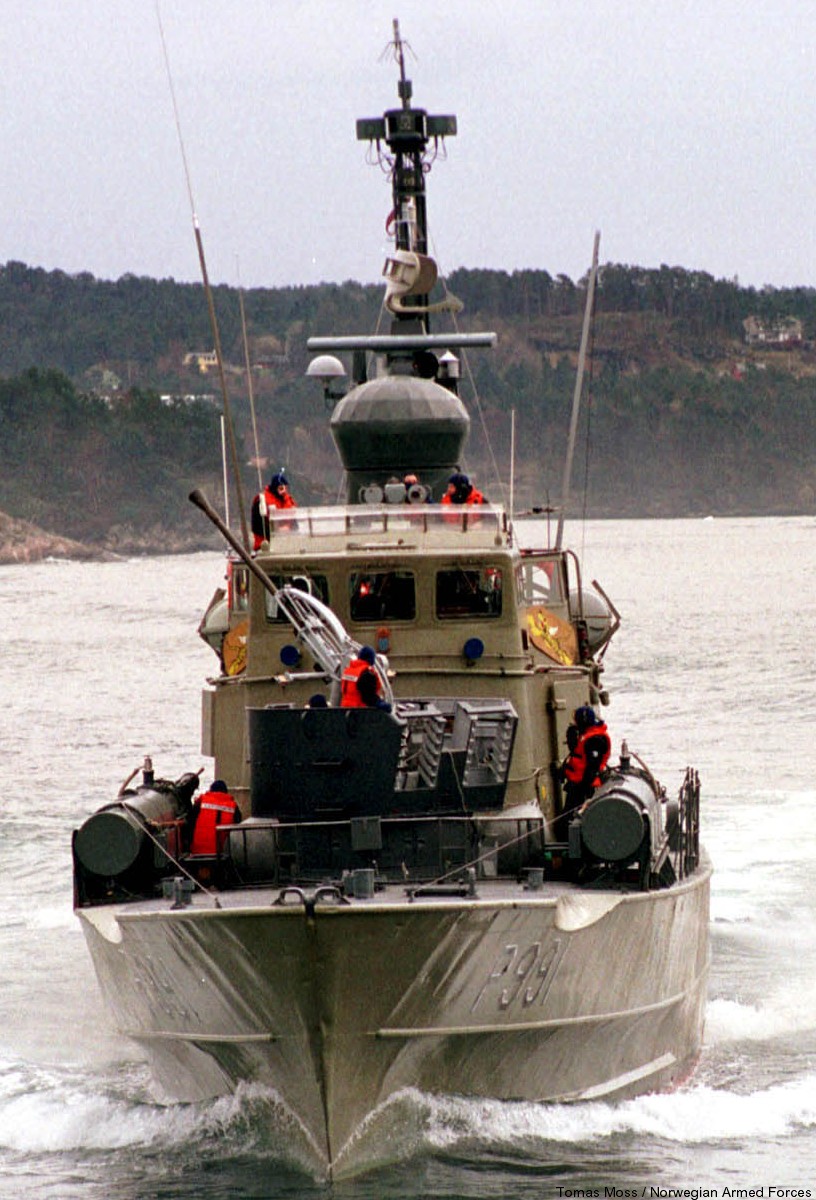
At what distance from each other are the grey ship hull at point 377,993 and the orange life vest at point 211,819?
992 millimetres

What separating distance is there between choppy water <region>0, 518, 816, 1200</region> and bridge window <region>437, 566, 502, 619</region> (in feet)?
14.4

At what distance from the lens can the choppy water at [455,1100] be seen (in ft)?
53.4

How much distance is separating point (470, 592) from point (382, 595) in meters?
0.76

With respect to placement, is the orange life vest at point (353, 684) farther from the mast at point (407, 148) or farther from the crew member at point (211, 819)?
the mast at point (407, 148)

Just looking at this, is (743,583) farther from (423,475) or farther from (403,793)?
(403,793)

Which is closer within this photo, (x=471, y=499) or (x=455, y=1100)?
(x=455, y=1100)

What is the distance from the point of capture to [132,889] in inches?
691

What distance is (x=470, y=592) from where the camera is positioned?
1909 centimetres

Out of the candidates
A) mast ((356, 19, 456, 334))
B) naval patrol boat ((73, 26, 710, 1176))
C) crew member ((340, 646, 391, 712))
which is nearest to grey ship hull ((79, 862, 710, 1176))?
naval patrol boat ((73, 26, 710, 1176))

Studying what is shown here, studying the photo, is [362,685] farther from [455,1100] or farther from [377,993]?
[455,1100]

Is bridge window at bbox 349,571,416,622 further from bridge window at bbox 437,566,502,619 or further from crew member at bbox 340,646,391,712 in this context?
crew member at bbox 340,646,391,712

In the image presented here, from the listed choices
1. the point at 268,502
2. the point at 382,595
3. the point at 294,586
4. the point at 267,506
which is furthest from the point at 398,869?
the point at 268,502

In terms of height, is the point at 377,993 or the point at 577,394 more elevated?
the point at 577,394

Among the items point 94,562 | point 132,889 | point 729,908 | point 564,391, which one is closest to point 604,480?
point 564,391
